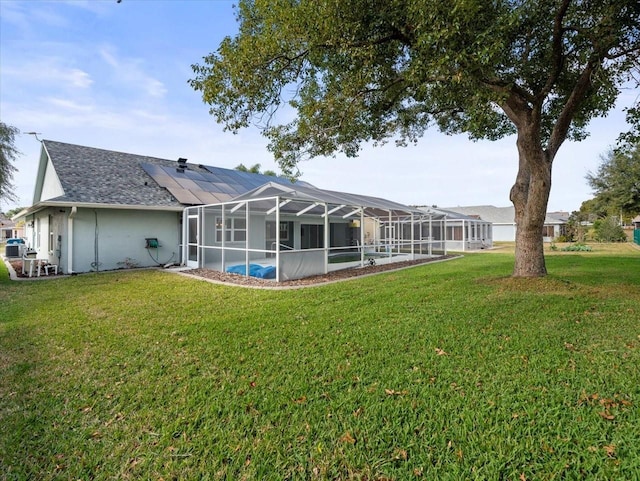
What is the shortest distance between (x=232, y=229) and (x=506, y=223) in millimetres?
37340

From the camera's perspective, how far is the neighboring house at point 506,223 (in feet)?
129

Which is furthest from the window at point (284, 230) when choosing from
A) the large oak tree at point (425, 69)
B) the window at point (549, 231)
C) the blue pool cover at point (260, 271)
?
the window at point (549, 231)

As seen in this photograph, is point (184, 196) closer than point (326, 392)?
No

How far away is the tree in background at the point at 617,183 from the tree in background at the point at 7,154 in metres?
45.8

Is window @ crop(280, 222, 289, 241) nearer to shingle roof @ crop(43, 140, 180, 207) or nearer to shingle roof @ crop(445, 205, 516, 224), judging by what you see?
shingle roof @ crop(43, 140, 180, 207)

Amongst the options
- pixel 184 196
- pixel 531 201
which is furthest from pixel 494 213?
pixel 184 196

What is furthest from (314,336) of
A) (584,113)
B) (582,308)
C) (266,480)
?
(584,113)

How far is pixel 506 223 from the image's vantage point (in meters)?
41.1

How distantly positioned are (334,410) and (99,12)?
8303mm

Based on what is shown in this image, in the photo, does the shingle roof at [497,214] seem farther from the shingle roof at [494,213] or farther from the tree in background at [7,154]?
the tree in background at [7,154]

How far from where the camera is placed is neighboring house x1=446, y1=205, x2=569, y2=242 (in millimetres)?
39188

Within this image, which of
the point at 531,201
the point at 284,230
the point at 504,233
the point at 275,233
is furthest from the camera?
the point at 504,233

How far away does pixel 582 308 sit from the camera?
6.19 meters

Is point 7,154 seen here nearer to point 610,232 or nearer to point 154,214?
point 154,214
